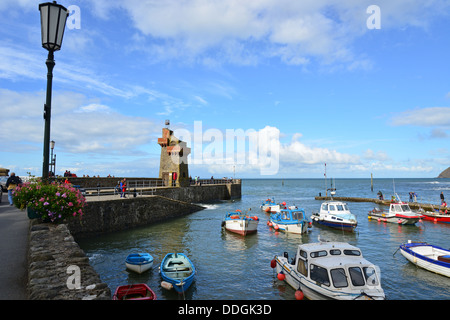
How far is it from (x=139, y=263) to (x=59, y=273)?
840 centimetres

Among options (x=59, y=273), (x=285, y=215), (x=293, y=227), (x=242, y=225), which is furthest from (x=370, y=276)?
(x=285, y=215)

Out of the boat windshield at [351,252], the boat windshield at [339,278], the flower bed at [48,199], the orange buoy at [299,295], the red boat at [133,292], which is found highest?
the flower bed at [48,199]

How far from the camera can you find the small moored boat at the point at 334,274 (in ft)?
35.1

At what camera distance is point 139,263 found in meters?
15.1

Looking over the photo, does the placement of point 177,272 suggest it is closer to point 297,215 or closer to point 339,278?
point 339,278

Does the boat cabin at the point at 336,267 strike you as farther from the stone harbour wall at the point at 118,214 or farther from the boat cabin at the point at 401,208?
the boat cabin at the point at 401,208

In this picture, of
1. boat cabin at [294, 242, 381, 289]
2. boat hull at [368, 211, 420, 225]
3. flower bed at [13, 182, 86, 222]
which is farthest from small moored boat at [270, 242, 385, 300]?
boat hull at [368, 211, 420, 225]

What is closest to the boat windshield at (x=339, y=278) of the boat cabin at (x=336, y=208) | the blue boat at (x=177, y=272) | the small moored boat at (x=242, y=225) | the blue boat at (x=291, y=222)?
the blue boat at (x=177, y=272)

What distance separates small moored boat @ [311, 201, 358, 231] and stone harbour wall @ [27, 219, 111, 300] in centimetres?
2736

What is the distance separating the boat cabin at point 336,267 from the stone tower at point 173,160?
38.0m

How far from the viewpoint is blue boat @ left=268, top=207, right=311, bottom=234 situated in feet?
89.6

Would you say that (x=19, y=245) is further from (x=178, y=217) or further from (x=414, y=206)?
(x=414, y=206)

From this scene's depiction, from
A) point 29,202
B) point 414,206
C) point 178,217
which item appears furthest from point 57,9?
point 414,206
